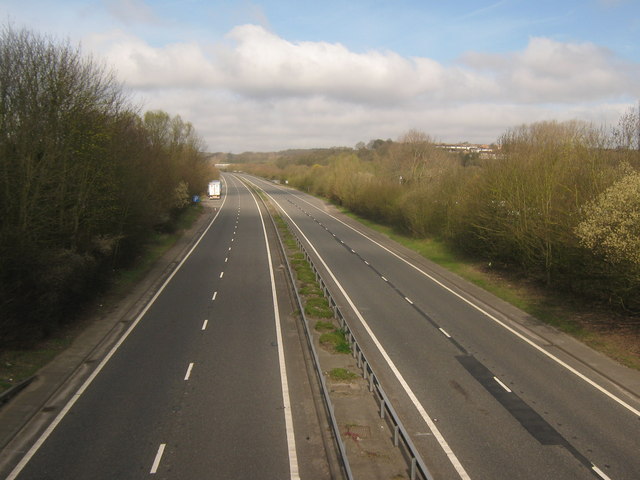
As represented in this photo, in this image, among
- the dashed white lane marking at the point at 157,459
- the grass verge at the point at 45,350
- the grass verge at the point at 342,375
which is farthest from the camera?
the grass verge at the point at 45,350

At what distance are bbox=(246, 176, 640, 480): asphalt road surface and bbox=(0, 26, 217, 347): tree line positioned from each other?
34.2 ft

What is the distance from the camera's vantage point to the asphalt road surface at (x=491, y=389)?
→ 30.6 feet

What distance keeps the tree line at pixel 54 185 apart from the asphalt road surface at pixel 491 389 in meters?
10.4

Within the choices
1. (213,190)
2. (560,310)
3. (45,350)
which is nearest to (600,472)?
(560,310)

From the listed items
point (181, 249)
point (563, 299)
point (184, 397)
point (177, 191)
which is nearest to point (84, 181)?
point (184, 397)

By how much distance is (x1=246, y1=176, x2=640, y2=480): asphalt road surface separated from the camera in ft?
30.6

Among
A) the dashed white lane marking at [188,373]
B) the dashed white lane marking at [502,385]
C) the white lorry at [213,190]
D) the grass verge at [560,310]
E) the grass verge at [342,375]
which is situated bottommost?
the grass verge at [560,310]

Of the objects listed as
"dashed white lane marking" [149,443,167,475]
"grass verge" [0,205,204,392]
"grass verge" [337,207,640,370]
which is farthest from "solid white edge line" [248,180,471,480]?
"grass verge" [0,205,204,392]

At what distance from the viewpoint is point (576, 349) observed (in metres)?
16.3

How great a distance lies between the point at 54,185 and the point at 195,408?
11.9 metres

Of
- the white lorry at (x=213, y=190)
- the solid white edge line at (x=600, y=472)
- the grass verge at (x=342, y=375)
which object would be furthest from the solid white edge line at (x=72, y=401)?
Answer: the white lorry at (x=213, y=190)

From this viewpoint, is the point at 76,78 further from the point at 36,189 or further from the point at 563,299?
the point at 563,299

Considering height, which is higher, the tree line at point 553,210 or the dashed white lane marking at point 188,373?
the tree line at point 553,210

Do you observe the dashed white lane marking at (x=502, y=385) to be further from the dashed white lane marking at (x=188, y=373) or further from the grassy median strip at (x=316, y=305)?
the dashed white lane marking at (x=188, y=373)
